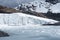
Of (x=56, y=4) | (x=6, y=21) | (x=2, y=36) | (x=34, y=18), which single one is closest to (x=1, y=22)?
(x=6, y=21)

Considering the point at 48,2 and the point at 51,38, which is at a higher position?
the point at 51,38

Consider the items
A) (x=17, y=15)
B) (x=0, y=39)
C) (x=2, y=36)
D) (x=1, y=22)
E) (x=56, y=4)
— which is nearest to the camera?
(x=0, y=39)

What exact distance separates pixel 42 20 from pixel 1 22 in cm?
845

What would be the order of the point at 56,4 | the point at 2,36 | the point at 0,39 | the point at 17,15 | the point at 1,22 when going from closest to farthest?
the point at 0,39 → the point at 2,36 → the point at 1,22 → the point at 17,15 → the point at 56,4

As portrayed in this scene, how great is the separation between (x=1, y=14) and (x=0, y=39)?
3216cm

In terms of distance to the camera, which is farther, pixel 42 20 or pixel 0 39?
pixel 42 20

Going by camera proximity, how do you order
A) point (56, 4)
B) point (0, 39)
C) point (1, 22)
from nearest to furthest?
point (0, 39), point (1, 22), point (56, 4)

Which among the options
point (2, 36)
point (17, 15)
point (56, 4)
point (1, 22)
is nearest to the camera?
point (2, 36)

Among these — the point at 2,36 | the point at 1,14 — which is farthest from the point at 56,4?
the point at 2,36

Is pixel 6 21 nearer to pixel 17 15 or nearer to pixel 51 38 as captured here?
pixel 17 15

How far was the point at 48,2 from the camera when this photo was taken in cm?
18388

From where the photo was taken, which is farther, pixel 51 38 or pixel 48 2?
pixel 48 2

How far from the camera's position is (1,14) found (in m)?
65.1

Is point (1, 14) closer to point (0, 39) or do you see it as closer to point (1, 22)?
point (1, 22)
